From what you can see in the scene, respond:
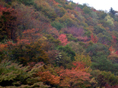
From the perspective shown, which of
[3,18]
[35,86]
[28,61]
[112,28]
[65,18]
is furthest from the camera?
[112,28]

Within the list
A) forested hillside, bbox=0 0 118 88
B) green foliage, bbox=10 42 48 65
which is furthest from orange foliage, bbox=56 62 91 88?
green foliage, bbox=10 42 48 65

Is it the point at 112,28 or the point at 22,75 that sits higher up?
the point at 112,28

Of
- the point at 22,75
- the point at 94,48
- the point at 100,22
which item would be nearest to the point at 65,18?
the point at 94,48

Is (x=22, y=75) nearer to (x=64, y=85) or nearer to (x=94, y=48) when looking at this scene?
(x=64, y=85)

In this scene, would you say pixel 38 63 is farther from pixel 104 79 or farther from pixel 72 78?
pixel 104 79

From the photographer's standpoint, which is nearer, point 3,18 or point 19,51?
point 19,51

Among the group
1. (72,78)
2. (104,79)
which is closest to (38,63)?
(72,78)

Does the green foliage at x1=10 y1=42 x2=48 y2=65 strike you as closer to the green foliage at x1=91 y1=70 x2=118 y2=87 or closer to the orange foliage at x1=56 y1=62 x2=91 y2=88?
the orange foliage at x1=56 y1=62 x2=91 y2=88

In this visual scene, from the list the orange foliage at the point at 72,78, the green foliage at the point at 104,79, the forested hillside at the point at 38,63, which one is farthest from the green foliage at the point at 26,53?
the green foliage at the point at 104,79

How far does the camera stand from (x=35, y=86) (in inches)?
261

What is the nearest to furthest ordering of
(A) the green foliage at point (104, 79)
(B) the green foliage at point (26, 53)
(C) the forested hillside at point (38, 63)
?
1. (C) the forested hillside at point (38, 63)
2. (B) the green foliage at point (26, 53)
3. (A) the green foliage at point (104, 79)

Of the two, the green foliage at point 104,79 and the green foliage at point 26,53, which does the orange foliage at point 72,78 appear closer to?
the green foliage at point 104,79

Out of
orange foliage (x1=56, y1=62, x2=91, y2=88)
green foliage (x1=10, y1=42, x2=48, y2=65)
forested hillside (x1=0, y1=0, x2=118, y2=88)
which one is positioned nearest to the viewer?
forested hillside (x1=0, y1=0, x2=118, y2=88)

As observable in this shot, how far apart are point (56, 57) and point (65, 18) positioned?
22369 mm
